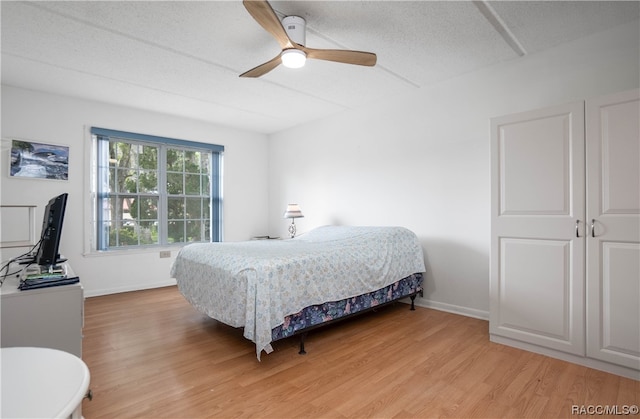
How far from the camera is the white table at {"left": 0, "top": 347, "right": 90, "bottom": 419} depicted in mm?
583

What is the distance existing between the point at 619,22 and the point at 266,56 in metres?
2.79

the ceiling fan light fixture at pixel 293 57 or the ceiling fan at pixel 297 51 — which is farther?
the ceiling fan light fixture at pixel 293 57

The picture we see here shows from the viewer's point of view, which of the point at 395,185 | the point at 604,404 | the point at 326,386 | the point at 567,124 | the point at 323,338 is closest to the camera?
the point at 604,404

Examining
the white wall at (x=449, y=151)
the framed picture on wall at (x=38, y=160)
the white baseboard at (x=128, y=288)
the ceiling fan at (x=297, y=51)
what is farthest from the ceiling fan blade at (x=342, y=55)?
the white baseboard at (x=128, y=288)

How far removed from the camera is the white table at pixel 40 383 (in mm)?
583

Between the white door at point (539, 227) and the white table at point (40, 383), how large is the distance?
273 centimetres

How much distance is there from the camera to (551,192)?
2.36m

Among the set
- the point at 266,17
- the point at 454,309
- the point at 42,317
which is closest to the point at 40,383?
the point at 42,317

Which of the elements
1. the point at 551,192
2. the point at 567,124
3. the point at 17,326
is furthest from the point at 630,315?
the point at 17,326

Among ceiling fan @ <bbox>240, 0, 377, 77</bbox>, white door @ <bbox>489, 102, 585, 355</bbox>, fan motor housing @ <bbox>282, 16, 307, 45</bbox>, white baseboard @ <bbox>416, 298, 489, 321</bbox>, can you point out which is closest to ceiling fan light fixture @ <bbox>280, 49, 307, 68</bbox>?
ceiling fan @ <bbox>240, 0, 377, 77</bbox>

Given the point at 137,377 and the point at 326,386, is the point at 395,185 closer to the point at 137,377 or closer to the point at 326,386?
the point at 326,386

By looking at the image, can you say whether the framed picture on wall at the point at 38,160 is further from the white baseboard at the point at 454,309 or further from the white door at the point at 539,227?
the white door at the point at 539,227

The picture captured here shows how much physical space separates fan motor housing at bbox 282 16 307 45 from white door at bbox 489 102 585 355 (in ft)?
5.40

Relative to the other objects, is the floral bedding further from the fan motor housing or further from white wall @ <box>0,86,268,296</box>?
white wall @ <box>0,86,268,296</box>
